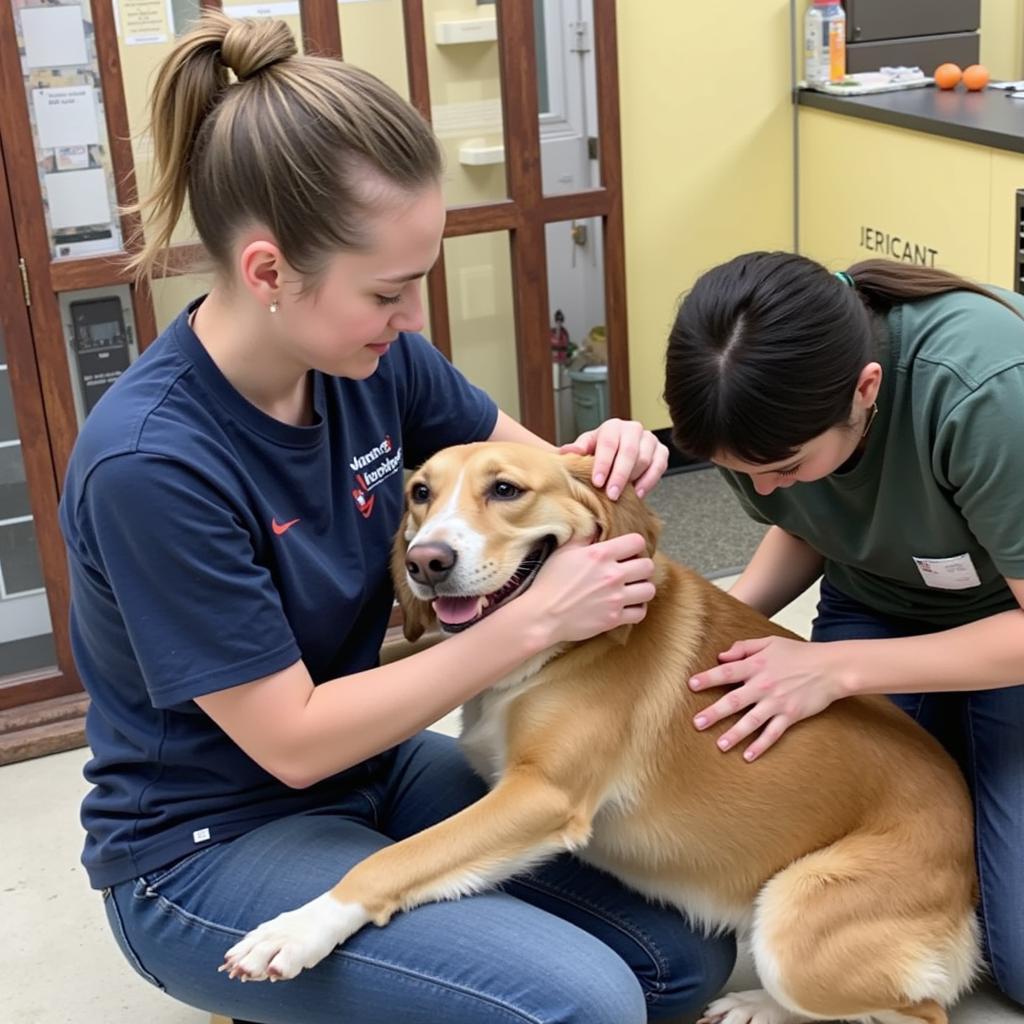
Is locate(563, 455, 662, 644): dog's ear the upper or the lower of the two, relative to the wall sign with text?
upper

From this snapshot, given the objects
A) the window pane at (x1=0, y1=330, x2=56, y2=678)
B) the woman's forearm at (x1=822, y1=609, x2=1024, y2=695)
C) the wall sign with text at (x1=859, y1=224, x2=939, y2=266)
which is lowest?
the window pane at (x1=0, y1=330, x2=56, y2=678)

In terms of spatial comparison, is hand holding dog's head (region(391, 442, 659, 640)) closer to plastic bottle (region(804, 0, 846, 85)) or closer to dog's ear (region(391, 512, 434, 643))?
dog's ear (region(391, 512, 434, 643))

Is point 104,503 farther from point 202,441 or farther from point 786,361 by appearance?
point 786,361

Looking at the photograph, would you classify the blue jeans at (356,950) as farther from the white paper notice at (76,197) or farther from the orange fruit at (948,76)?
the orange fruit at (948,76)

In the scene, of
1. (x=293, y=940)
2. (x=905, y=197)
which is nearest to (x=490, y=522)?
(x=293, y=940)

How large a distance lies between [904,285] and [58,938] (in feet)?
5.08

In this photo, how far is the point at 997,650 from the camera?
65.2 inches

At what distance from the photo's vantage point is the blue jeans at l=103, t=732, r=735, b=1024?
Answer: 1.44 m

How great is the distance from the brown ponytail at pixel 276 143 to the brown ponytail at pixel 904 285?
566 mm

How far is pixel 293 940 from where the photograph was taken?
1.42m

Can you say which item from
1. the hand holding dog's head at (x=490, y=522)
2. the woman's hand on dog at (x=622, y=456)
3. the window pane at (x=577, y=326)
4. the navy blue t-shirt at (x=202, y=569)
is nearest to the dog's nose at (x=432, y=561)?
the hand holding dog's head at (x=490, y=522)

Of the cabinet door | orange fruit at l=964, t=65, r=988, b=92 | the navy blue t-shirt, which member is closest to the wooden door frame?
the navy blue t-shirt

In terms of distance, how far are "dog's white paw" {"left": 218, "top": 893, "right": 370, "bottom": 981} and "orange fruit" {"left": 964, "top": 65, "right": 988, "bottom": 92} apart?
285 cm

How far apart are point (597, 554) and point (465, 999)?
498mm
